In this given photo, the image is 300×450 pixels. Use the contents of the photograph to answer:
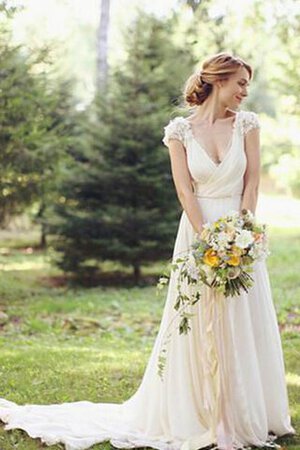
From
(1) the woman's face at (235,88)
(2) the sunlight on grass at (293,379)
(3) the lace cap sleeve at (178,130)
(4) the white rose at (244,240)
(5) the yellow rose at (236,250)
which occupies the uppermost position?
(1) the woman's face at (235,88)

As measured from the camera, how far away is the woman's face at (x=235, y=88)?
3861 mm

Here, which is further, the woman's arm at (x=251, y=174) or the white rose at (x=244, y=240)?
the woman's arm at (x=251, y=174)

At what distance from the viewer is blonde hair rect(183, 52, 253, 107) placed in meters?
3.82

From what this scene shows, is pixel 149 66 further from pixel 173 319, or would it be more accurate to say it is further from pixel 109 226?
pixel 173 319

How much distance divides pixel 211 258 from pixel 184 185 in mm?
503

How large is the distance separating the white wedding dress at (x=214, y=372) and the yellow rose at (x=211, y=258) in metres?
0.33

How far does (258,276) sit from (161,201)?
25.0ft

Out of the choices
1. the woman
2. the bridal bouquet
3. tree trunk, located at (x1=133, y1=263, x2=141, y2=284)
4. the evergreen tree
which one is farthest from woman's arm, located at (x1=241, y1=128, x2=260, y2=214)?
tree trunk, located at (x1=133, y1=263, x2=141, y2=284)

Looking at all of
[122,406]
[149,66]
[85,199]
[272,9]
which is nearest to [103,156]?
[85,199]

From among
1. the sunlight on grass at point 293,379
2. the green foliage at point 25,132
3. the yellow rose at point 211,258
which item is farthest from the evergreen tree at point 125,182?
the yellow rose at point 211,258

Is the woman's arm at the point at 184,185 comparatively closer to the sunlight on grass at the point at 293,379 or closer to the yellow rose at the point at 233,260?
the yellow rose at the point at 233,260

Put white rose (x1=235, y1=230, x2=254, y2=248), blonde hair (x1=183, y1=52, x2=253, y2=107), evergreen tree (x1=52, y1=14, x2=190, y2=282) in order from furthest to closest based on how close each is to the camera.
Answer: evergreen tree (x1=52, y1=14, x2=190, y2=282) < blonde hair (x1=183, y1=52, x2=253, y2=107) < white rose (x1=235, y1=230, x2=254, y2=248)

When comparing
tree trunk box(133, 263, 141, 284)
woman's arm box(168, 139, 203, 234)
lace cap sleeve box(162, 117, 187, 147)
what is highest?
lace cap sleeve box(162, 117, 187, 147)

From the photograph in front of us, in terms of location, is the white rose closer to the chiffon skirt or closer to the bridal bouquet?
the bridal bouquet
